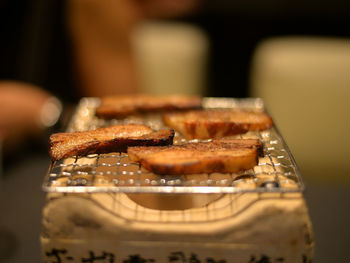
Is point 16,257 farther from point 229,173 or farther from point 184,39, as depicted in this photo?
point 184,39

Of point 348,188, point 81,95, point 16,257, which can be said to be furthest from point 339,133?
point 16,257

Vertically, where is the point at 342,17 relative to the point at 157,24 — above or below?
below

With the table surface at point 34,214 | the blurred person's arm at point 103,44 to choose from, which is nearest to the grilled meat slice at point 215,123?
the table surface at point 34,214

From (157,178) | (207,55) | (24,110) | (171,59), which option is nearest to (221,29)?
(207,55)

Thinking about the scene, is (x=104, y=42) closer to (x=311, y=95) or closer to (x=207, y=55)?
(x=207, y=55)

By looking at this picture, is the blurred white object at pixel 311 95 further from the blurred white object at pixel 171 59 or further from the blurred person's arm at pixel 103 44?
the blurred person's arm at pixel 103 44

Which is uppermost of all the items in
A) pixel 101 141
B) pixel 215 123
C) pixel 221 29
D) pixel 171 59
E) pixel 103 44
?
pixel 221 29
